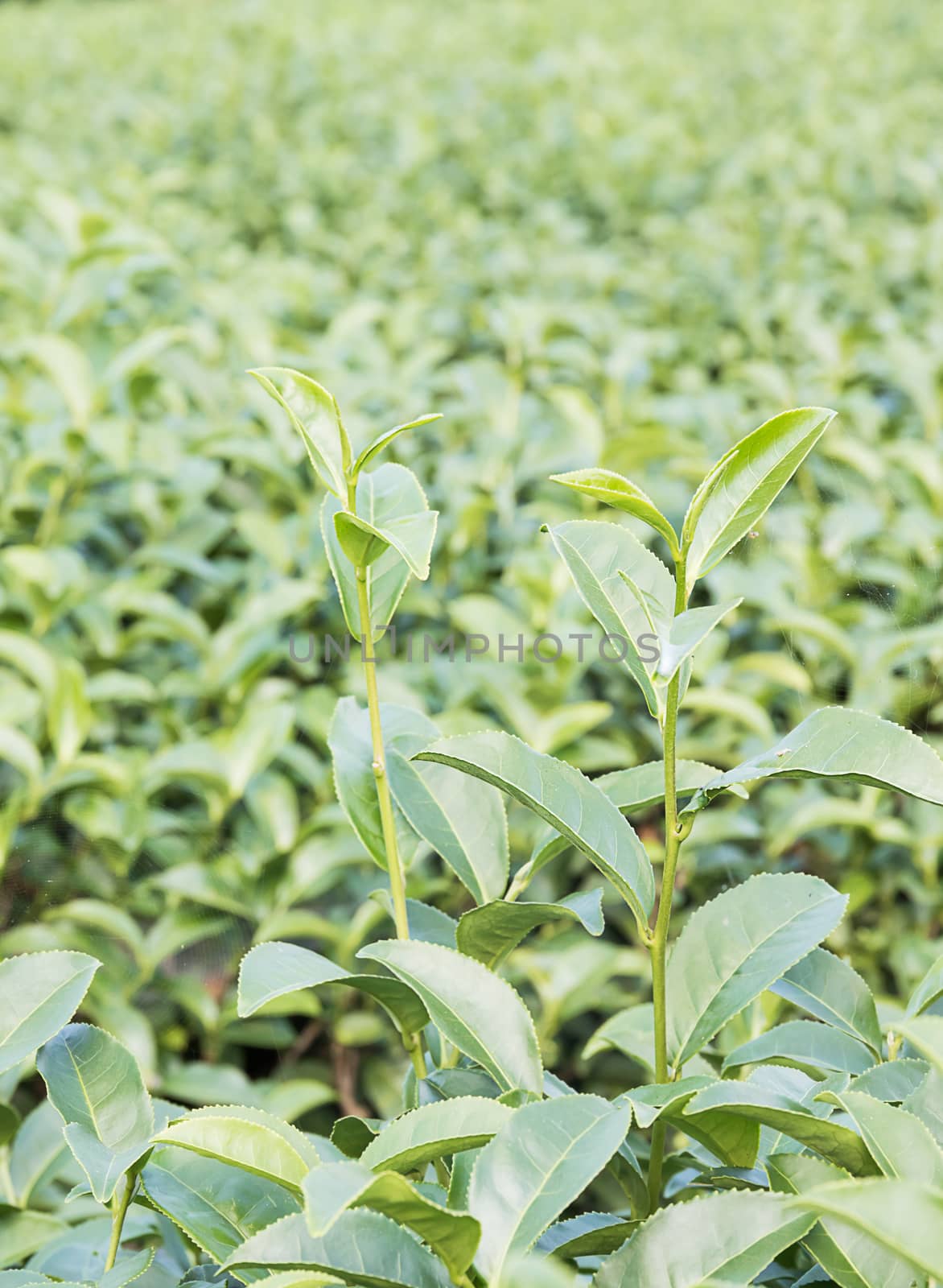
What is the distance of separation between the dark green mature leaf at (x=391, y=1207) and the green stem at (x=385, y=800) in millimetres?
268

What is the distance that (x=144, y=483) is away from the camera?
7.17ft

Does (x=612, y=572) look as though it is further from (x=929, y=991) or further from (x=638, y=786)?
(x=929, y=991)

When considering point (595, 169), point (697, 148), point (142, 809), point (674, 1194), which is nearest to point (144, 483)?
point (142, 809)

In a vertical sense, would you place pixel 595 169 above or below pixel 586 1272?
above

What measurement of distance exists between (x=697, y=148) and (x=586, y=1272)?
3943 millimetres

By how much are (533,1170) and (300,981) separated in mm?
216

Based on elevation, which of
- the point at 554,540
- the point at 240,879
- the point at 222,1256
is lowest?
→ the point at 240,879

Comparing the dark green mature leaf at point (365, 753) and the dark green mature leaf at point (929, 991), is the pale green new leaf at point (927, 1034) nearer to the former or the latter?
the dark green mature leaf at point (929, 991)

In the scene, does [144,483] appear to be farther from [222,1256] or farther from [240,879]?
[222,1256]

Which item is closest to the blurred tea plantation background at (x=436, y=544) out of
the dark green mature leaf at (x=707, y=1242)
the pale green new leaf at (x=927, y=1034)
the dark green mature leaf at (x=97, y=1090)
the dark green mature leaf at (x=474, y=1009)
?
the dark green mature leaf at (x=474, y=1009)

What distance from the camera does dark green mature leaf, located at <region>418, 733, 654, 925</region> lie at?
2.75 ft

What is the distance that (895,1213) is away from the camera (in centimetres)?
56

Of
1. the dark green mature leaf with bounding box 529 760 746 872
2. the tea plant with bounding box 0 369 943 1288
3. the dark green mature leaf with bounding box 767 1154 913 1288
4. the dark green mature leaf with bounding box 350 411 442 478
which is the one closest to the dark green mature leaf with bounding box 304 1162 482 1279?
the tea plant with bounding box 0 369 943 1288

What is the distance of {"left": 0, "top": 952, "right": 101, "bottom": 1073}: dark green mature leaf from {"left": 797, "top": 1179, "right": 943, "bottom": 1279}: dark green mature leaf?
0.56 meters
